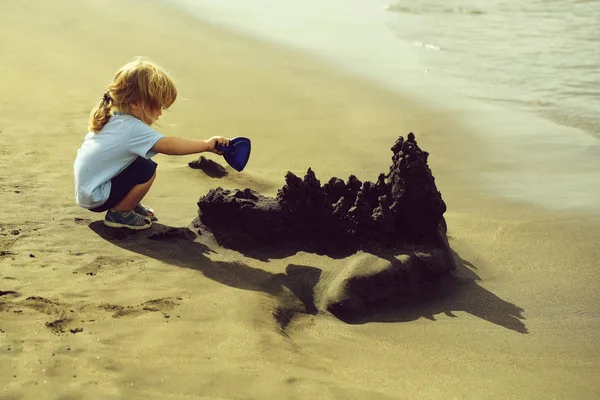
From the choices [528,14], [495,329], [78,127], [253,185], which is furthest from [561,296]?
[528,14]

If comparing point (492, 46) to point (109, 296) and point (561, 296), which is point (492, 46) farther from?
point (109, 296)

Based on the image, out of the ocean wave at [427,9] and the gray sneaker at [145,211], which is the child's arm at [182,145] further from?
the ocean wave at [427,9]

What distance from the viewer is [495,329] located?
4047mm

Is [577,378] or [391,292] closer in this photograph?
[577,378]

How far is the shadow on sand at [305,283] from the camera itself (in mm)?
4164

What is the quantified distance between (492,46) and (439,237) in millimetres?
6706

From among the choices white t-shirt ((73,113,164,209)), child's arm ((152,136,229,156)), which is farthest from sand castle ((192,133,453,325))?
white t-shirt ((73,113,164,209))

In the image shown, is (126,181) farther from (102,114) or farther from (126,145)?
(102,114)

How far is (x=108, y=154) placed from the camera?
182 inches

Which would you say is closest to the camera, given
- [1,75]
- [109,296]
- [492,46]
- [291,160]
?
[109,296]

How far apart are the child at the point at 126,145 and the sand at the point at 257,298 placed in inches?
9.4

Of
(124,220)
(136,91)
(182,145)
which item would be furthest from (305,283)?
(136,91)

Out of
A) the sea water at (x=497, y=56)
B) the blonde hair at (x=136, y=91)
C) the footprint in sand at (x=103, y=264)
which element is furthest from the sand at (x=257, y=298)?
the blonde hair at (x=136, y=91)

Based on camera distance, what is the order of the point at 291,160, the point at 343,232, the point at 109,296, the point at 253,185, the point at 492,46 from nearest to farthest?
the point at 109,296
the point at 343,232
the point at 253,185
the point at 291,160
the point at 492,46
